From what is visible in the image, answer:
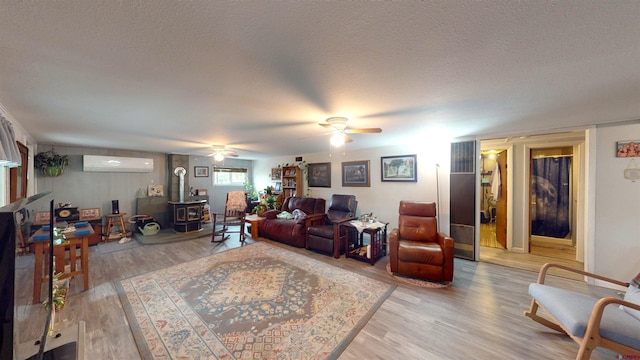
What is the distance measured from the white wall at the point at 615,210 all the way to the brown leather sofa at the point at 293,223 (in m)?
4.12

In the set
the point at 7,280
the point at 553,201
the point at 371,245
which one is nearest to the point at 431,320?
the point at 371,245

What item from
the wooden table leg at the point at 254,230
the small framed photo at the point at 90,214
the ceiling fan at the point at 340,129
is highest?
the ceiling fan at the point at 340,129

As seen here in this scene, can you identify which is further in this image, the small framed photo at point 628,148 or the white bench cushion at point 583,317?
the small framed photo at point 628,148

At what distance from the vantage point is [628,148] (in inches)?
105

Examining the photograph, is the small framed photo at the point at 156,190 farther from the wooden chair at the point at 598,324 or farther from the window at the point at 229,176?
the wooden chair at the point at 598,324

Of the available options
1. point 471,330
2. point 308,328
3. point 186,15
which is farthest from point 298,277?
point 186,15

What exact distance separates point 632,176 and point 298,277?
4.47 m

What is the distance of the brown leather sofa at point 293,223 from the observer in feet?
14.2

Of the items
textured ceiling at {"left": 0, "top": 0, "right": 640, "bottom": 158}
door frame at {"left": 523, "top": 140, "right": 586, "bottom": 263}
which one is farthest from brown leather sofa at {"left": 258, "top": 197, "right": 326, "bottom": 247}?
door frame at {"left": 523, "top": 140, "right": 586, "bottom": 263}

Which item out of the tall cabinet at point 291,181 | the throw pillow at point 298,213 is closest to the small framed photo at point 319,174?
the tall cabinet at point 291,181

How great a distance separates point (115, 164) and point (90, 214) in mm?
1231

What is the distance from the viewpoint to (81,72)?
5.00 ft

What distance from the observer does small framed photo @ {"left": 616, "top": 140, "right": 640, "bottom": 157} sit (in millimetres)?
2643

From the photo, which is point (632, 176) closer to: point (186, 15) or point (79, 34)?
point (186, 15)
